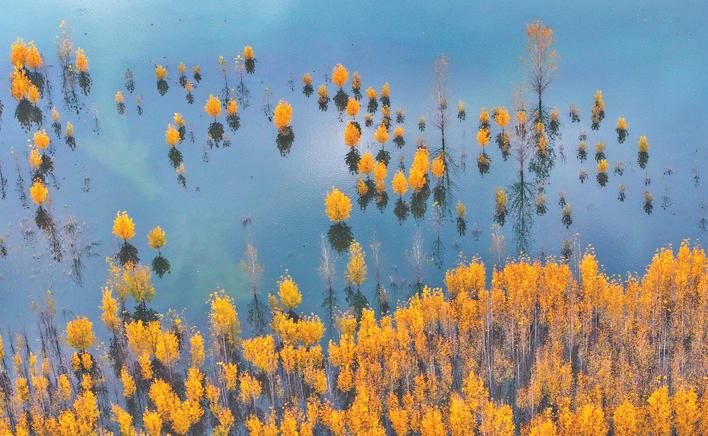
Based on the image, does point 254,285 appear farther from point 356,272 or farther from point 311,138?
point 311,138

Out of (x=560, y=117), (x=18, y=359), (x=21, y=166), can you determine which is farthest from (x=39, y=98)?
(x=560, y=117)

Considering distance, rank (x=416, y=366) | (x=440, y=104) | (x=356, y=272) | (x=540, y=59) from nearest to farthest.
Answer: (x=416, y=366)
(x=356, y=272)
(x=440, y=104)
(x=540, y=59)

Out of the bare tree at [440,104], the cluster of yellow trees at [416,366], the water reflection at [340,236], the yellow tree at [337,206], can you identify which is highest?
the bare tree at [440,104]

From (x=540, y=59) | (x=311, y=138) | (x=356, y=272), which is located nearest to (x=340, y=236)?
(x=356, y=272)

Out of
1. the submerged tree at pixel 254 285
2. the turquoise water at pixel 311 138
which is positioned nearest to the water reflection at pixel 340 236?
the turquoise water at pixel 311 138

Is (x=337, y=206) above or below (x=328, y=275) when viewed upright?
above

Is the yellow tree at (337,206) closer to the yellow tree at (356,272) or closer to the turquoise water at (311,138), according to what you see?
the turquoise water at (311,138)
